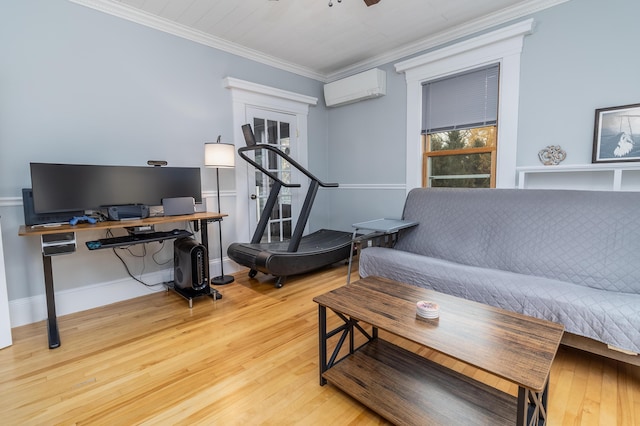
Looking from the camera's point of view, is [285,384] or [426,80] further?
[426,80]

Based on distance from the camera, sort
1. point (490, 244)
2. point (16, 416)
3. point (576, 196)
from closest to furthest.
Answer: point (16, 416)
point (576, 196)
point (490, 244)

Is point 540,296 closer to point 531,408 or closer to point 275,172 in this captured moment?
point 531,408

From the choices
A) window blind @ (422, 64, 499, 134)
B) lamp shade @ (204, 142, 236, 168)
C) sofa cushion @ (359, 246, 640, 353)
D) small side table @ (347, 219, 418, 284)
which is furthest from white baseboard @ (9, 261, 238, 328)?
window blind @ (422, 64, 499, 134)

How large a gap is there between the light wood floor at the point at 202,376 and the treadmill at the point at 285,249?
0.53 metres

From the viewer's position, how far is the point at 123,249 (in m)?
2.80

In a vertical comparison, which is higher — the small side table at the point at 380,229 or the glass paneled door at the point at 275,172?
the glass paneled door at the point at 275,172

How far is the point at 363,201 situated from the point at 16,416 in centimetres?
366

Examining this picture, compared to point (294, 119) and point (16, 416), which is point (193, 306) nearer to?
point (16, 416)

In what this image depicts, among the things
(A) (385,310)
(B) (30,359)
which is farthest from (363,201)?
(B) (30,359)

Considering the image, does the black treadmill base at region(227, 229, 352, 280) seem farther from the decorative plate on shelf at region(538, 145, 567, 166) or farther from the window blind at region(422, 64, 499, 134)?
the decorative plate on shelf at region(538, 145, 567, 166)

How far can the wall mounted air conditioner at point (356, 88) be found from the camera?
3736 mm

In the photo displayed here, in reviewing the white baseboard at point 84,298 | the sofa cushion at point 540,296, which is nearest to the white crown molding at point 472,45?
the sofa cushion at point 540,296

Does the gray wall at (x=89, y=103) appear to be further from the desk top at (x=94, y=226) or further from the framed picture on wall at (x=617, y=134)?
the framed picture on wall at (x=617, y=134)

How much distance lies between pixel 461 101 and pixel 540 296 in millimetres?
2273
